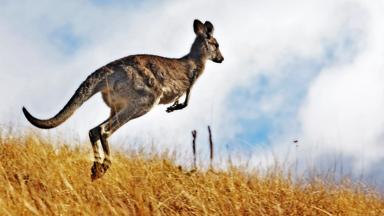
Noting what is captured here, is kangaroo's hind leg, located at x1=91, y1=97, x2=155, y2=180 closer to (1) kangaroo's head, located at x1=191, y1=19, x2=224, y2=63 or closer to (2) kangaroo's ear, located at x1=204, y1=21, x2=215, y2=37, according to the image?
(1) kangaroo's head, located at x1=191, y1=19, x2=224, y2=63

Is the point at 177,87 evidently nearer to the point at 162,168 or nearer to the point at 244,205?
the point at 162,168

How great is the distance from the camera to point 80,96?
32.1 ft

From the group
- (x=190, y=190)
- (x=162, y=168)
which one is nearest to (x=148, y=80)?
(x=162, y=168)

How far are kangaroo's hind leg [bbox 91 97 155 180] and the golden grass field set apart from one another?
0.49 ft

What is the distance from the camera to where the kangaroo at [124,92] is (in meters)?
9.43

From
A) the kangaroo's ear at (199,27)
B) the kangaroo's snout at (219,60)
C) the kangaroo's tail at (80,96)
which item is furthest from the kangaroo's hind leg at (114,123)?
the kangaroo's snout at (219,60)

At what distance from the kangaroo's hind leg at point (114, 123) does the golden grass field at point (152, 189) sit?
149 millimetres

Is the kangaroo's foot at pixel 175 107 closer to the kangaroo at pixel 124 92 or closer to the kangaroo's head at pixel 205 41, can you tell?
the kangaroo at pixel 124 92

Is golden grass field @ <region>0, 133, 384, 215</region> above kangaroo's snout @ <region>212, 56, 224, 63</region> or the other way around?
the other way around

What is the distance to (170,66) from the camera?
11.2 metres

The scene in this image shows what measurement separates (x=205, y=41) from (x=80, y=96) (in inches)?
151

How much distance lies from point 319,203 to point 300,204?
23.5 inches

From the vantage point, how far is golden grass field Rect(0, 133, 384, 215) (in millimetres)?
7664

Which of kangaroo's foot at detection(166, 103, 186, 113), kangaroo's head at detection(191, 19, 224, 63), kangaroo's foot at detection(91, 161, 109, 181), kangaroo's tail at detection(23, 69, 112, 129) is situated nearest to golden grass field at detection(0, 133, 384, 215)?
kangaroo's foot at detection(91, 161, 109, 181)
